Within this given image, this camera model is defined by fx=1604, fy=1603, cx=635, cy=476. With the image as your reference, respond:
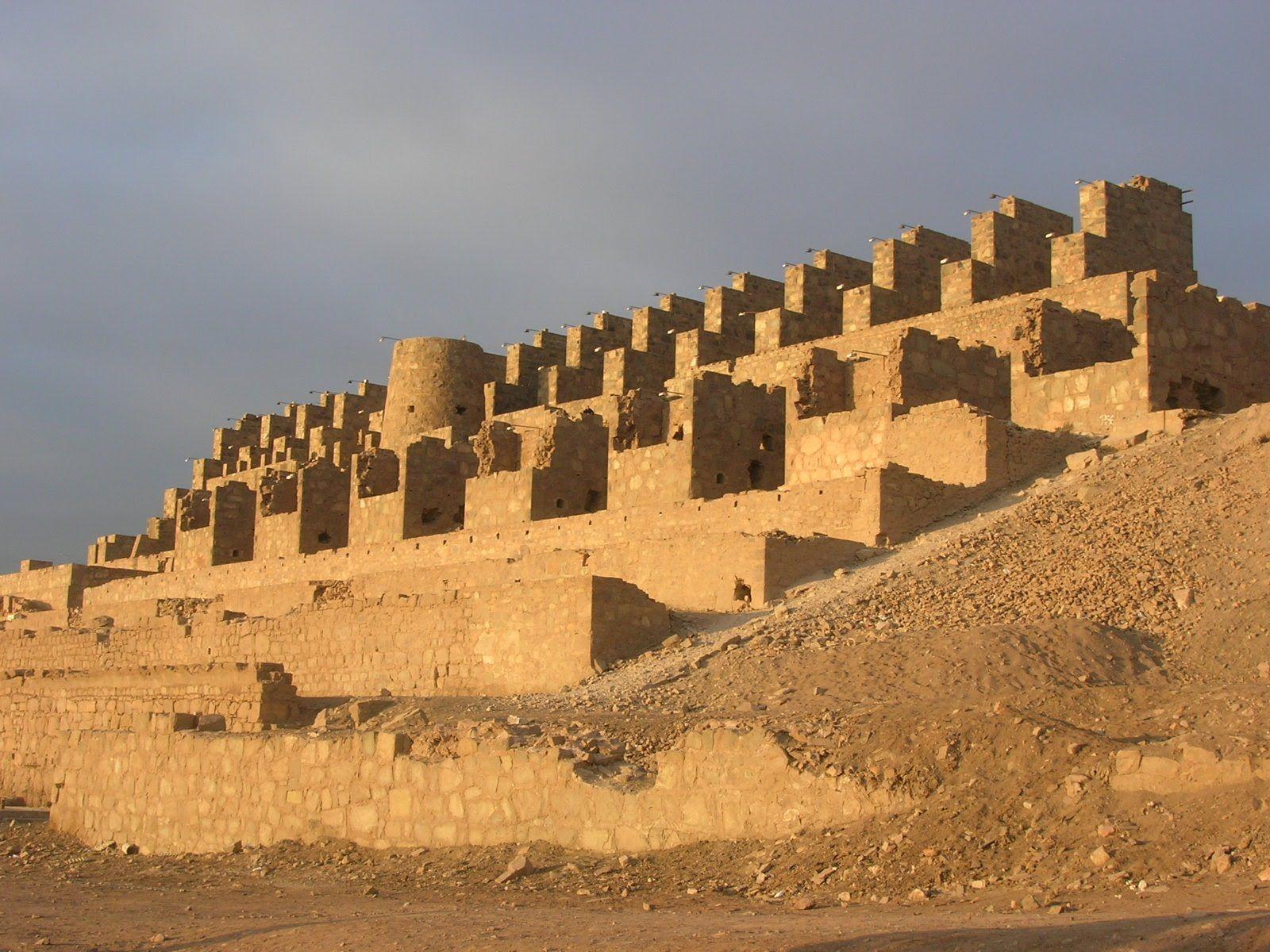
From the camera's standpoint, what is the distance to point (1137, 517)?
51.9 ft

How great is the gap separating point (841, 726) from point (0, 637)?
22.1 metres

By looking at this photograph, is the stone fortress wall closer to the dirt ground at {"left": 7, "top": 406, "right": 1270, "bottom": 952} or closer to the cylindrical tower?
the cylindrical tower

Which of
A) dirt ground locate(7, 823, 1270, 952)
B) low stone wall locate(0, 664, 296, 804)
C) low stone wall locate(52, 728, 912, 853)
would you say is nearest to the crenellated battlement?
low stone wall locate(0, 664, 296, 804)

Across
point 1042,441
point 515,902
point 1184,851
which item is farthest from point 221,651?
point 1184,851

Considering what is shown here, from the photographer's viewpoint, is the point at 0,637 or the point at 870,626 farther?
the point at 0,637

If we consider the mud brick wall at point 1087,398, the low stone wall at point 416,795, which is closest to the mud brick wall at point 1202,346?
the mud brick wall at point 1087,398

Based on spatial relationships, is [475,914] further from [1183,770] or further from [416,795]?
[1183,770]

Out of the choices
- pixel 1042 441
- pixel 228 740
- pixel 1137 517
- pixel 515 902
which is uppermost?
pixel 1042 441

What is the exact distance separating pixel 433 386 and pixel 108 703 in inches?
707

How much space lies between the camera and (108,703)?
62.8 feet

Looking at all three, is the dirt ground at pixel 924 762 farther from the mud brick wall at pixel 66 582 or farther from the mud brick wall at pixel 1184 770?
the mud brick wall at pixel 66 582

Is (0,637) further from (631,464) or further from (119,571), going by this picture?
(631,464)

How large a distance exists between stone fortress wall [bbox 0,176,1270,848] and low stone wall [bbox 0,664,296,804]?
0.05 m

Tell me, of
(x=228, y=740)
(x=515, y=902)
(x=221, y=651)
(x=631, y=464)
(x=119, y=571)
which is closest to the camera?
(x=515, y=902)
